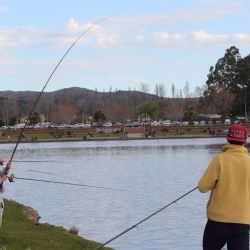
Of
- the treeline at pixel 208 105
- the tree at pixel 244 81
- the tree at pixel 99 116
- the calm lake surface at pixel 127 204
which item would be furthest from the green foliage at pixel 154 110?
the calm lake surface at pixel 127 204

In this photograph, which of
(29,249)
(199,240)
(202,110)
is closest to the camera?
(29,249)

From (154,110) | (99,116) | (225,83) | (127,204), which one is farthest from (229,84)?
(127,204)

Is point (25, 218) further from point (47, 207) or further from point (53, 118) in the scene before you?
point (53, 118)

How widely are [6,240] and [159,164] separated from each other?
3637cm

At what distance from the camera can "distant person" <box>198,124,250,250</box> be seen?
741cm

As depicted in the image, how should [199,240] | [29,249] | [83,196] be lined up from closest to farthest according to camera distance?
[29,249] → [199,240] → [83,196]

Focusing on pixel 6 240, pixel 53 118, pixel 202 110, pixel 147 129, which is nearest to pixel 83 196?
pixel 6 240

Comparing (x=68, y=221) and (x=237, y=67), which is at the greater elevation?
(x=237, y=67)

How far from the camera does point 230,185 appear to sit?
7438 mm

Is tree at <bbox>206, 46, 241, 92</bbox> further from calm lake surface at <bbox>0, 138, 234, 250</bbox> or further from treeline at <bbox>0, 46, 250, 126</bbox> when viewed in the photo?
calm lake surface at <bbox>0, 138, 234, 250</bbox>

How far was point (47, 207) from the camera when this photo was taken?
2425 cm

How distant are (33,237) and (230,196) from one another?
7.10 meters

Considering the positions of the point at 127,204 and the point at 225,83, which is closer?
the point at 127,204

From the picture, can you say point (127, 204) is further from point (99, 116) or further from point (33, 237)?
point (99, 116)
